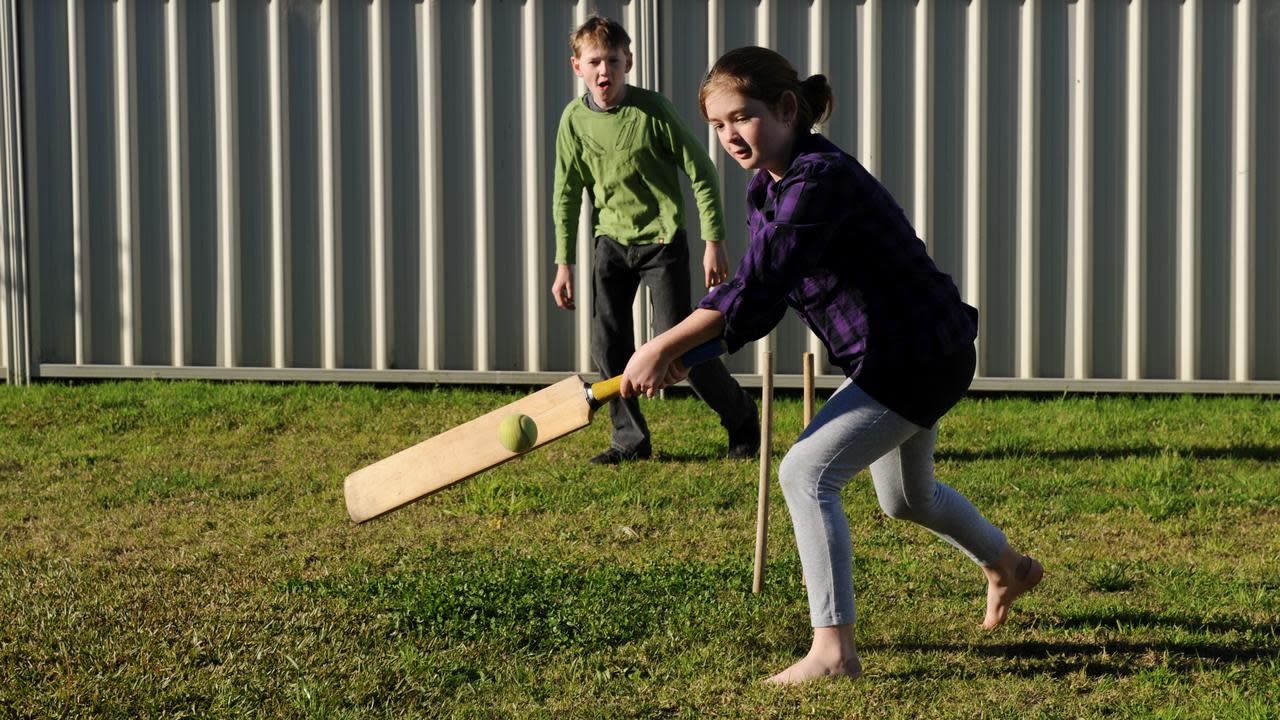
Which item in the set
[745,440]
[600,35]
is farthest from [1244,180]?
[600,35]

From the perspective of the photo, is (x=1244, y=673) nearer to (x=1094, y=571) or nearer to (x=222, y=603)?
(x=1094, y=571)

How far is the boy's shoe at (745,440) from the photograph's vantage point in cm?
747

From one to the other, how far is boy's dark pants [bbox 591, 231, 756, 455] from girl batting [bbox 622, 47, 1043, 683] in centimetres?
295

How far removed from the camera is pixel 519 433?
4.37 metres

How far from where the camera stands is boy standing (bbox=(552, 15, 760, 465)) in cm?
716

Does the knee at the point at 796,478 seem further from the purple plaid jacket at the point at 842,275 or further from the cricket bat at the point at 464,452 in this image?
the cricket bat at the point at 464,452

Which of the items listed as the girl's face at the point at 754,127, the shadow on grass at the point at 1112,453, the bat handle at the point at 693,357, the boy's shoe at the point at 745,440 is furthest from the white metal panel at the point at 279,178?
the girl's face at the point at 754,127

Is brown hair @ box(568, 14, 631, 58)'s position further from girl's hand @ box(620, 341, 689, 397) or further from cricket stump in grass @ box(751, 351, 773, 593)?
girl's hand @ box(620, 341, 689, 397)

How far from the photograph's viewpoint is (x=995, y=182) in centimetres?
915

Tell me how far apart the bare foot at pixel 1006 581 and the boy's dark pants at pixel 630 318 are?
2676mm

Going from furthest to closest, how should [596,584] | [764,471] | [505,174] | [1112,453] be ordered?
[505,174] < [1112,453] < [596,584] < [764,471]

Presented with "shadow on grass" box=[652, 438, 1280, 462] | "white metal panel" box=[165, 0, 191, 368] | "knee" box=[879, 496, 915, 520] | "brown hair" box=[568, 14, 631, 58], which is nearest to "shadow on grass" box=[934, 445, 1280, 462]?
"shadow on grass" box=[652, 438, 1280, 462]

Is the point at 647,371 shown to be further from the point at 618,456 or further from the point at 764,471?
the point at 618,456

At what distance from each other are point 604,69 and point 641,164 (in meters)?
0.43
